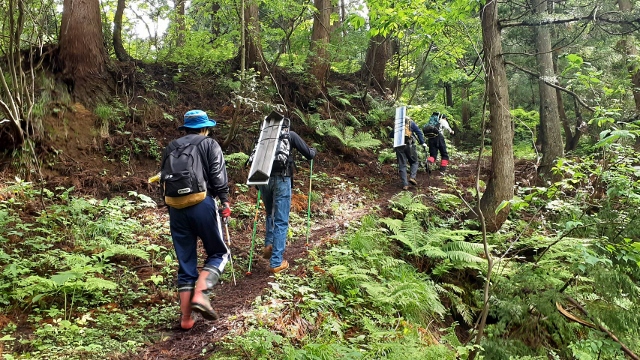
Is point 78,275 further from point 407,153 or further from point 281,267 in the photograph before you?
point 407,153

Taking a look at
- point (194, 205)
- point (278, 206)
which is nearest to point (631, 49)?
point (278, 206)

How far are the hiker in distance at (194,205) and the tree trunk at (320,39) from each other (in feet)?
30.9

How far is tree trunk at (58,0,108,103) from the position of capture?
330 inches

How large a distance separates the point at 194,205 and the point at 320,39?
1030 cm

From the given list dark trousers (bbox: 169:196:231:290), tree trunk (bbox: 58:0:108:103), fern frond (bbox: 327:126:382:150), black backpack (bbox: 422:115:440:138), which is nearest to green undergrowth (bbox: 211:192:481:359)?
dark trousers (bbox: 169:196:231:290)

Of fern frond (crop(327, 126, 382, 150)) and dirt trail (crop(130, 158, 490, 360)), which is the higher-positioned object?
fern frond (crop(327, 126, 382, 150))

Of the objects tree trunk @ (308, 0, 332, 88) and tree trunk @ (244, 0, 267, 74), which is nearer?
tree trunk @ (244, 0, 267, 74)

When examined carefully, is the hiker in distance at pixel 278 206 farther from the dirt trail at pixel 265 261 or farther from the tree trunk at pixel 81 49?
the tree trunk at pixel 81 49

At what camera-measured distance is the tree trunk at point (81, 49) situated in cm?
839

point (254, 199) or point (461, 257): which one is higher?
point (254, 199)

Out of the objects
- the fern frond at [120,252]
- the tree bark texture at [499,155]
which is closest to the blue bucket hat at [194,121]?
the fern frond at [120,252]

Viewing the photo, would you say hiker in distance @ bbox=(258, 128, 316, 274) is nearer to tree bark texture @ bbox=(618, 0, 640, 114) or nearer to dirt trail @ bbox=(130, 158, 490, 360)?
dirt trail @ bbox=(130, 158, 490, 360)

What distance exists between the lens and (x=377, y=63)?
16562 mm

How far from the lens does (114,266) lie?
17.0 ft
